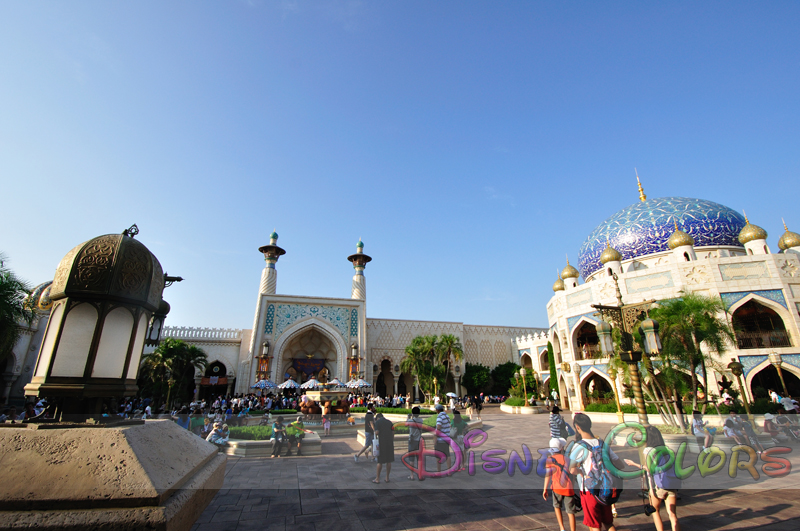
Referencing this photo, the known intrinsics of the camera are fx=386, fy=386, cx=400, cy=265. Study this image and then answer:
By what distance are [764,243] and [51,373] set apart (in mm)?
28096

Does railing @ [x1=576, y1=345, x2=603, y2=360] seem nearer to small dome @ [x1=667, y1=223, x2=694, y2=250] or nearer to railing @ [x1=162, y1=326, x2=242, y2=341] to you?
small dome @ [x1=667, y1=223, x2=694, y2=250]

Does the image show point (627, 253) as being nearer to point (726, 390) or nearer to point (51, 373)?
point (726, 390)

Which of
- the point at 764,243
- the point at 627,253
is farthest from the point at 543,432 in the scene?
the point at 764,243

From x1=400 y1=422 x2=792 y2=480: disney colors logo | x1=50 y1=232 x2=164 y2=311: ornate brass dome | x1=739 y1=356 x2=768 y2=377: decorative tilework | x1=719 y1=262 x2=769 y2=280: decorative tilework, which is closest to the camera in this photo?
x1=50 y1=232 x2=164 y2=311: ornate brass dome

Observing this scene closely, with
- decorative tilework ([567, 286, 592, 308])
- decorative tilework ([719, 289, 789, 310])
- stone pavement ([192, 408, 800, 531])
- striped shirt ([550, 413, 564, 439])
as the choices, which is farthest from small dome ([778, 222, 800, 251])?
striped shirt ([550, 413, 564, 439])

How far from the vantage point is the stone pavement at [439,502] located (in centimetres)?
419

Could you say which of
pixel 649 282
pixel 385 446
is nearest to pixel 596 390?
pixel 649 282

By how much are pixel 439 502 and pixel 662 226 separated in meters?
25.0

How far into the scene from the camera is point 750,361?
644 inches

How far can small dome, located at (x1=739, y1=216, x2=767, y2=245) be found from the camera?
2055 cm

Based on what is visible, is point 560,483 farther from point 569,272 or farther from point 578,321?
point 569,272

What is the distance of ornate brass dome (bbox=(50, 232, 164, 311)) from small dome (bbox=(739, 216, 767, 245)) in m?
27.5

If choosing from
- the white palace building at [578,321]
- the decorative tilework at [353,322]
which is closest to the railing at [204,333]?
the white palace building at [578,321]

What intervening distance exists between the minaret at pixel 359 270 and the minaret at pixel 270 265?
233 inches
